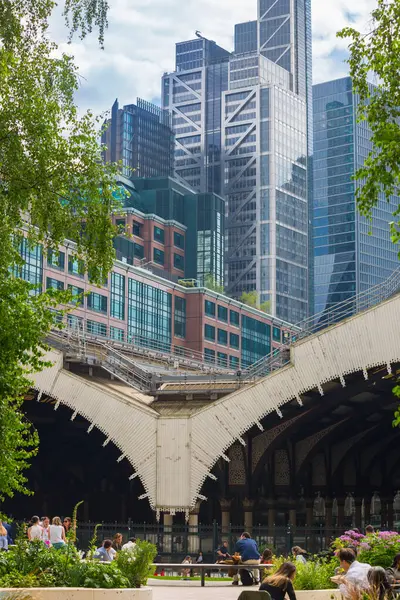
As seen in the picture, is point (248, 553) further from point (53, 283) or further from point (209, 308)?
point (209, 308)

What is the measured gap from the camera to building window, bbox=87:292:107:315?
103312 mm

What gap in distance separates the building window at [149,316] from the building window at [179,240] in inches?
971

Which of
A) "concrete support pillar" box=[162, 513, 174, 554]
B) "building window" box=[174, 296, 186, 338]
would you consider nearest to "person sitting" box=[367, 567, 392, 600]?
"concrete support pillar" box=[162, 513, 174, 554]

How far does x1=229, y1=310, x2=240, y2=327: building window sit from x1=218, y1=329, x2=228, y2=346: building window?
2776 millimetres

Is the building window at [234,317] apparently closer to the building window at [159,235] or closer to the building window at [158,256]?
the building window at [158,256]

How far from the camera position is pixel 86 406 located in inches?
1768

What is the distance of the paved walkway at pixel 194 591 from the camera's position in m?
24.9

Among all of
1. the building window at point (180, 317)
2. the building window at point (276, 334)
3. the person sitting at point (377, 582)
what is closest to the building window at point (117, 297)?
the building window at point (180, 317)

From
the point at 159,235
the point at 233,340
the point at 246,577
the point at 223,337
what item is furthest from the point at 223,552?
the point at 159,235

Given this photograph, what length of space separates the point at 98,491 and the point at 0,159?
39.8m

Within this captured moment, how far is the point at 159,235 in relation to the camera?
463ft

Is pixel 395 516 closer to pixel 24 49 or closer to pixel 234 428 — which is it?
pixel 234 428

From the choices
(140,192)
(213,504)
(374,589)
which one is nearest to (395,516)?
(213,504)

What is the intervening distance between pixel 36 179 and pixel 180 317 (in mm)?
101828
